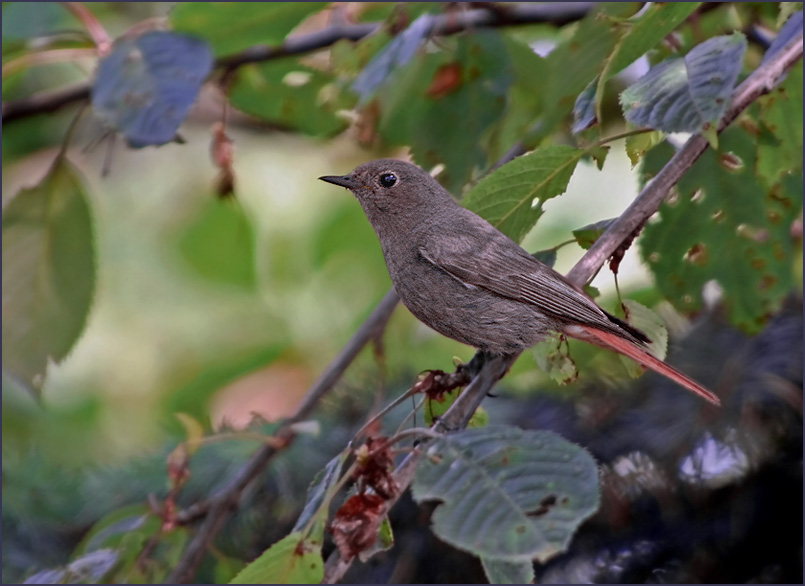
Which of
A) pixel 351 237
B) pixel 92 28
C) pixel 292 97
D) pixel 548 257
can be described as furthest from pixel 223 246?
pixel 548 257

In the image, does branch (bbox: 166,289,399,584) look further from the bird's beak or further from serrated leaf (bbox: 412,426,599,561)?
serrated leaf (bbox: 412,426,599,561)

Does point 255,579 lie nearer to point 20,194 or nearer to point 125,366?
→ point 20,194

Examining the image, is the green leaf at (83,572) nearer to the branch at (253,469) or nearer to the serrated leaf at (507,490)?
the branch at (253,469)

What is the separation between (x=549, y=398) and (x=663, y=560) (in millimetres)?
602

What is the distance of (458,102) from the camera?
2.58m

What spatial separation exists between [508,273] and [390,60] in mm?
710

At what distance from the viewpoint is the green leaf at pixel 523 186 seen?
169 cm

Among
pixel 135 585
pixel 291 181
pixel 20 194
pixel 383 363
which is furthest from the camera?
pixel 291 181

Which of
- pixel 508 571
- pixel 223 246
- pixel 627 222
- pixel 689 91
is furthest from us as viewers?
pixel 223 246

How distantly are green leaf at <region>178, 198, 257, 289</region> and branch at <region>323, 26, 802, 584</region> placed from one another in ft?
6.68

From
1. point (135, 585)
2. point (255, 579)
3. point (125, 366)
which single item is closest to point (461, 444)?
point (255, 579)

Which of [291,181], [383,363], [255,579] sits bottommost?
[291,181]

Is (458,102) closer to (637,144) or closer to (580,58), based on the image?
(580,58)

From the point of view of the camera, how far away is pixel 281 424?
8.21ft
